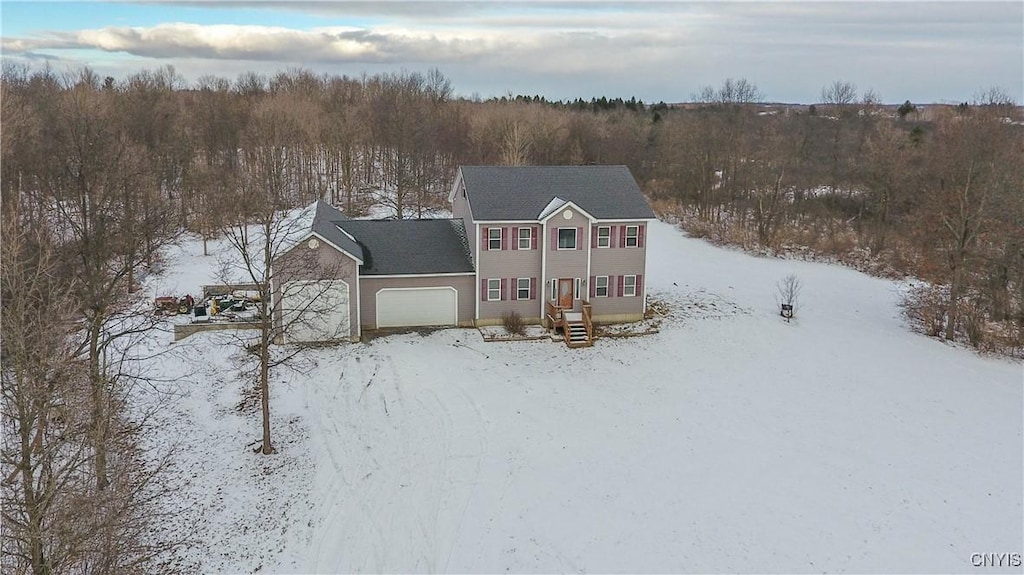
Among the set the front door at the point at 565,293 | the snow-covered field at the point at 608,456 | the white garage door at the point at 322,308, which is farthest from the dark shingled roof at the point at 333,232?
the front door at the point at 565,293

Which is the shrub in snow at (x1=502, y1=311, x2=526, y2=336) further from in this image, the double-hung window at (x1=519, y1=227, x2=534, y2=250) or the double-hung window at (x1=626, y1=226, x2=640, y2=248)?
the double-hung window at (x1=626, y1=226, x2=640, y2=248)

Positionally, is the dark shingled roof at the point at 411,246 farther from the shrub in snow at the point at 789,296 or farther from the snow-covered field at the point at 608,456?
the shrub in snow at the point at 789,296

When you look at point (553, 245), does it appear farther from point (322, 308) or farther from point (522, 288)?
point (322, 308)

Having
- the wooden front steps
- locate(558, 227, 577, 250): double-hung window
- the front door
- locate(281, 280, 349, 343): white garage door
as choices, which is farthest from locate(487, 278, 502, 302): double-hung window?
locate(281, 280, 349, 343): white garage door

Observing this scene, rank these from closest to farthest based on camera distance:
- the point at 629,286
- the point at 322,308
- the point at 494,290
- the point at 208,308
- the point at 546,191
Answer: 1. the point at 322,308
2. the point at 494,290
3. the point at 208,308
4. the point at 546,191
5. the point at 629,286

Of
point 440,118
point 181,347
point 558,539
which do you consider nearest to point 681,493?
point 558,539

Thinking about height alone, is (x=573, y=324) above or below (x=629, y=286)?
below

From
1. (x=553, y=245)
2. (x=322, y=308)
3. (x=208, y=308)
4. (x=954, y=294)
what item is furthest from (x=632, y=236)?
(x=208, y=308)
